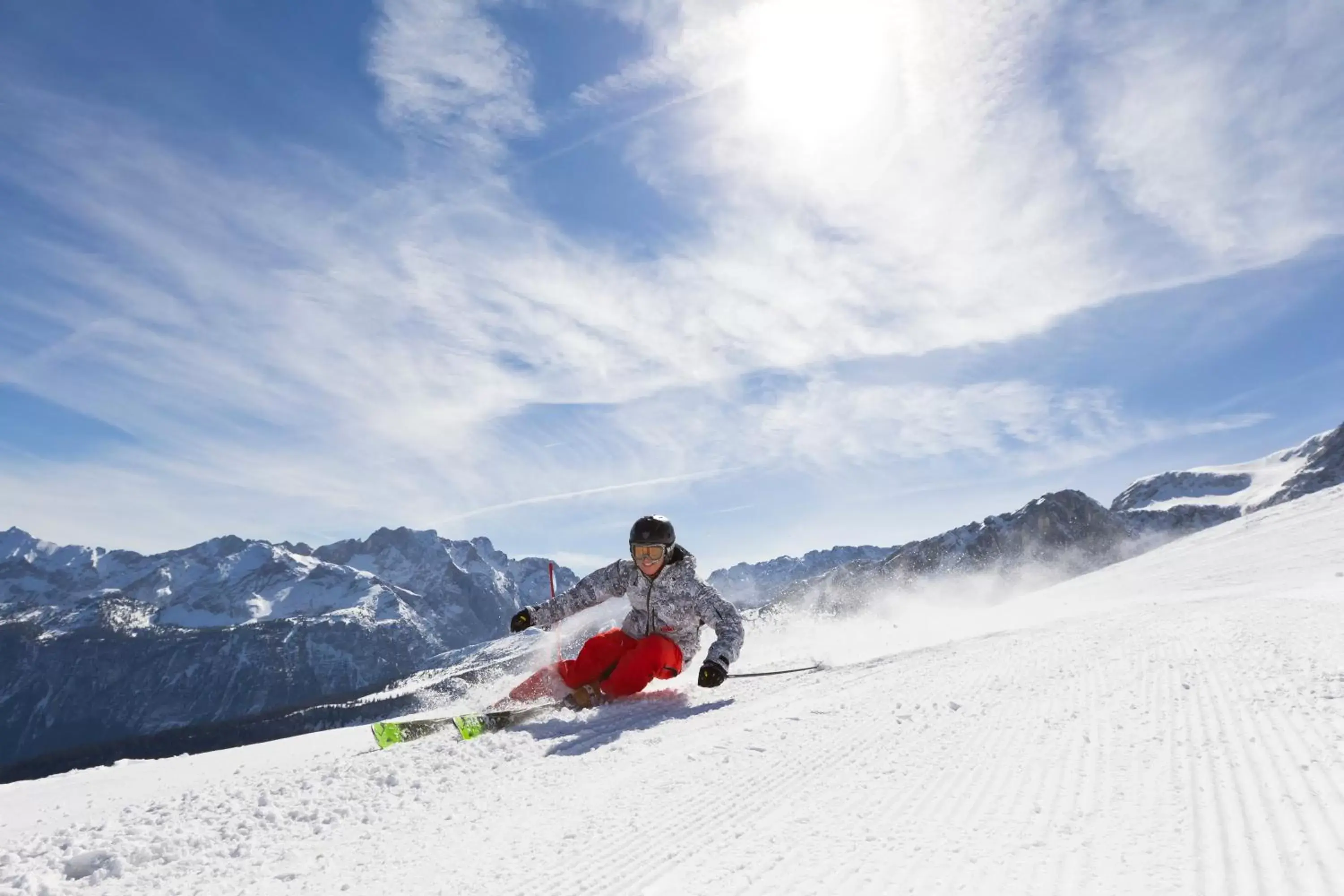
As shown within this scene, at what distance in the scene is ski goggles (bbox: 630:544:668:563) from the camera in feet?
28.6

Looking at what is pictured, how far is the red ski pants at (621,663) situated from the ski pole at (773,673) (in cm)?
100

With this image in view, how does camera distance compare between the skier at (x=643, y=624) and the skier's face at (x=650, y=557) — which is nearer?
the skier at (x=643, y=624)

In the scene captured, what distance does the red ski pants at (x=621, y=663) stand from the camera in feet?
24.8

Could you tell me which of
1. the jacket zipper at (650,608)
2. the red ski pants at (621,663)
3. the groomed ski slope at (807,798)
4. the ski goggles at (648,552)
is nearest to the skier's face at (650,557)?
the ski goggles at (648,552)

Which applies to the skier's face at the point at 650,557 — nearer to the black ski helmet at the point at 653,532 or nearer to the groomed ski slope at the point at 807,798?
the black ski helmet at the point at 653,532

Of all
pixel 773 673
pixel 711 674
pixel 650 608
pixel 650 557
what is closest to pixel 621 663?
pixel 711 674

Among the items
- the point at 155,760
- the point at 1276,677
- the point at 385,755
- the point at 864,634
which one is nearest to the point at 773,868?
the point at 385,755

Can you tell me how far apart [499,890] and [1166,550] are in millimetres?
40045

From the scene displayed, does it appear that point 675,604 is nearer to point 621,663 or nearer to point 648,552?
point 648,552

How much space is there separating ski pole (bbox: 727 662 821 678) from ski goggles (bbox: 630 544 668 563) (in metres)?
1.69

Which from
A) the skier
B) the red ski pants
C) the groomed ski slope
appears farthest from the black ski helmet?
the groomed ski slope

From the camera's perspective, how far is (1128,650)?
720 centimetres

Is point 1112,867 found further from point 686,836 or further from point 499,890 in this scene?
point 499,890

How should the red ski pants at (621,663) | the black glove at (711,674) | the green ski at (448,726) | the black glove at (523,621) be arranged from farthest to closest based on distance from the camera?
the black glove at (523,621) < the red ski pants at (621,663) < the black glove at (711,674) < the green ski at (448,726)
